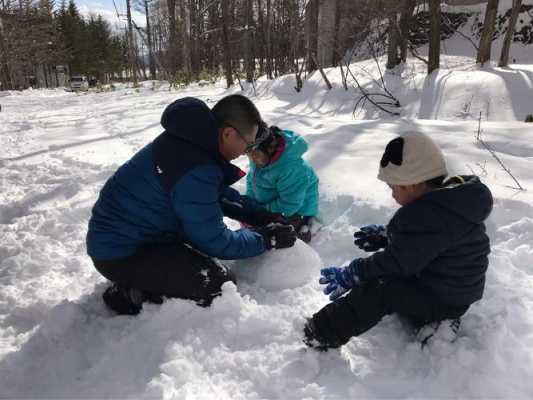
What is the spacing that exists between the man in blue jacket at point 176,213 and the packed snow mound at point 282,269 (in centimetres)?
16

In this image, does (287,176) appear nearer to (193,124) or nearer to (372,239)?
(372,239)

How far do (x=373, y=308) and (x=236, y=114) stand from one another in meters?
0.98

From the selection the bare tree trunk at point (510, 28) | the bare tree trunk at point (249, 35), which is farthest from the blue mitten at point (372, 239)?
the bare tree trunk at point (249, 35)

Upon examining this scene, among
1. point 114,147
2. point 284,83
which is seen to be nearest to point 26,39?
point 284,83

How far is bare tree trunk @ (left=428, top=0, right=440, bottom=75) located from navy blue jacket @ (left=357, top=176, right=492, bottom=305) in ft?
21.7

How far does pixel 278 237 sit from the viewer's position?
209cm

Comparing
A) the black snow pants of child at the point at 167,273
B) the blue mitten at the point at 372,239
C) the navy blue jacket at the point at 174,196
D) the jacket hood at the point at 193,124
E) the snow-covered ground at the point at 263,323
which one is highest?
the jacket hood at the point at 193,124

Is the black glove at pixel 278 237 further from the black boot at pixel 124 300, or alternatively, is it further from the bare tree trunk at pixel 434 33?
the bare tree trunk at pixel 434 33

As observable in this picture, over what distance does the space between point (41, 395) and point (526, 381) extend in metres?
1.67

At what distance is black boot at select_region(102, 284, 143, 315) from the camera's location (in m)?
1.91

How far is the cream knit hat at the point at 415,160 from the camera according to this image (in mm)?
1494

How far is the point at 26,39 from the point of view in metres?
23.9

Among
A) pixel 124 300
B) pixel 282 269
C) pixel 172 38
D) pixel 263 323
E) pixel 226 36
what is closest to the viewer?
pixel 263 323

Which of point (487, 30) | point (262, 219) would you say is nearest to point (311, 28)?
point (487, 30)
